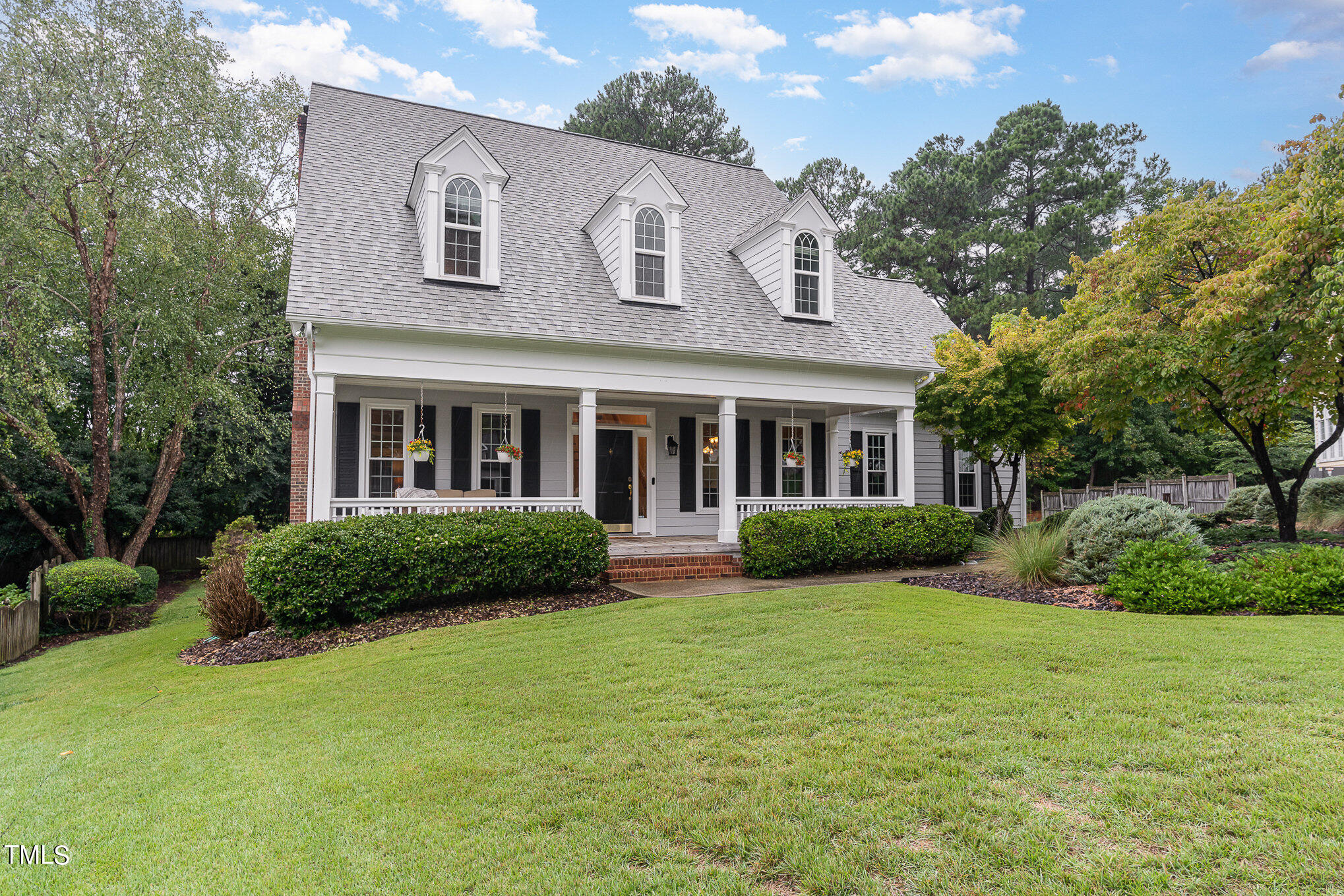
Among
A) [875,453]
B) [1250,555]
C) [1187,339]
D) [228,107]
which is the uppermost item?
[228,107]

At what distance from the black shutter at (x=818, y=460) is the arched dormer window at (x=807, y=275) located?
9.29ft

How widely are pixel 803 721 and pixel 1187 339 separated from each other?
9.33 m

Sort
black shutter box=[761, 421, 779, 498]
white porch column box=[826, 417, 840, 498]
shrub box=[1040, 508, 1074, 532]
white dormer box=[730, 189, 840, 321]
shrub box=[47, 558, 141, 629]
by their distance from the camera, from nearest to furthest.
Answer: shrub box=[1040, 508, 1074, 532] < shrub box=[47, 558, 141, 629] < white dormer box=[730, 189, 840, 321] < black shutter box=[761, 421, 779, 498] < white porch column box=[826, 417, 840, 498]

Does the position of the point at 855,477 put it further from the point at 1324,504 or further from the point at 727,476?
the point at 1324,504

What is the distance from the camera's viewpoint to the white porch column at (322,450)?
30.7 feet

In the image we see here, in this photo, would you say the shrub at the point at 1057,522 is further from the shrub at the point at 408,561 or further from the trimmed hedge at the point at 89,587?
the trimmed hedge at the point at 89,587

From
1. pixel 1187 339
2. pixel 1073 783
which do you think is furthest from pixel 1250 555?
pixel 1073 783

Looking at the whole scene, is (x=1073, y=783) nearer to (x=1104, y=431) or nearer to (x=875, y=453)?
(x=1104, y=431)

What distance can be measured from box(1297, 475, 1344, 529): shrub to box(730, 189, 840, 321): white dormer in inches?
418

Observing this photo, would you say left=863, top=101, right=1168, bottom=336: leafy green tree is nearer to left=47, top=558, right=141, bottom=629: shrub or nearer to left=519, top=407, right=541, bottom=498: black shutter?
left=519, top=407, right=541, bottom=498: black shutter

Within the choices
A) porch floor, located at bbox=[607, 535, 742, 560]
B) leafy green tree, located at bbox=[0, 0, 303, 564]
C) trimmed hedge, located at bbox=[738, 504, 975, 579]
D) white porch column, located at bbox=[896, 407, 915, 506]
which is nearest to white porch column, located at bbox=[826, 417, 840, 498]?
white porch column, located at bbox=[896, 407, 915, 506]

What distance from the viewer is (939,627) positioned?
6.62 m

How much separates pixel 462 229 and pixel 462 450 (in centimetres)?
375

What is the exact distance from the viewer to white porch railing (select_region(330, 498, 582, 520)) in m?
9.70
